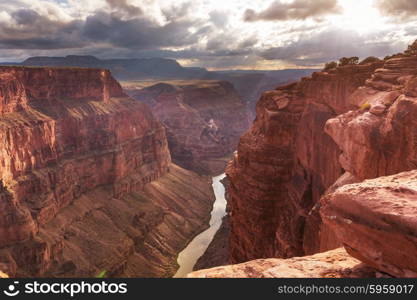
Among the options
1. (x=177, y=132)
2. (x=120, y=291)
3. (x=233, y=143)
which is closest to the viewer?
(x=120, y=291)

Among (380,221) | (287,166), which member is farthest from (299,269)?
(287,166)

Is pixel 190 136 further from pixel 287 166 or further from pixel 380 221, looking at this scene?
pixel 380 221

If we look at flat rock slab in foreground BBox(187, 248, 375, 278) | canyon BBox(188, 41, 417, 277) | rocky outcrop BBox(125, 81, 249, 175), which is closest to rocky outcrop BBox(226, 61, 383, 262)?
canyon BBox(188, 41, 417, 277)

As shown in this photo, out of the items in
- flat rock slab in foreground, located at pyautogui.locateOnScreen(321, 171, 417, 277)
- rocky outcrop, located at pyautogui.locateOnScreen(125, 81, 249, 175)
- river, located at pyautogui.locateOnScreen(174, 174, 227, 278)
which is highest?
flat rock slab in foreground, located at pyautogui.locateOnScreen(321, 171, 417, 277)

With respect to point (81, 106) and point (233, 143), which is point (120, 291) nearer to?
point (81, 106)

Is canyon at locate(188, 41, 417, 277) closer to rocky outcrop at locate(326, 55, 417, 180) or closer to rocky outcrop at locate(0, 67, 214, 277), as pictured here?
rocky outcrop at locate(326, 55, 417, 180)

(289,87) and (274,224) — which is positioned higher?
(289,87)

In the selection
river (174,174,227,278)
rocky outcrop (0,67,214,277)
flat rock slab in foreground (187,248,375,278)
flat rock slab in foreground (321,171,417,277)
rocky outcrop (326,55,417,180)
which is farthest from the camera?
river (174,174,227,278)

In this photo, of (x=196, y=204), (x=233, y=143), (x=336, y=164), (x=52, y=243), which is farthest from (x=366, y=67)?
(x=233, y=143)
